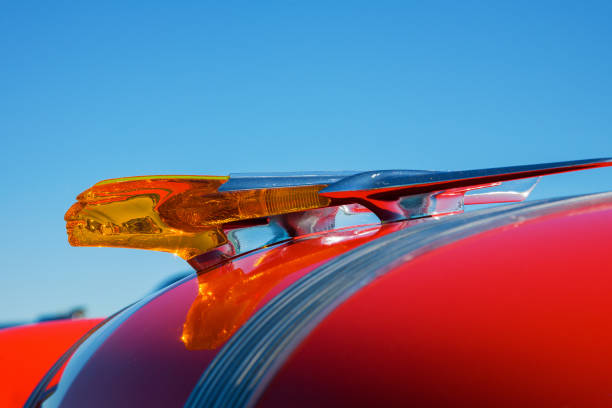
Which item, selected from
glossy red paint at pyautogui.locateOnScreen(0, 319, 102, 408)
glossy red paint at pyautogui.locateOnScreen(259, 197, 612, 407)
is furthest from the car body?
glossy red paint at pyautogui.locateOnScreen(0, 319, 102, 408)

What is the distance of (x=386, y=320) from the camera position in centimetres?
74

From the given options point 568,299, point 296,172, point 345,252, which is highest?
point 296,172

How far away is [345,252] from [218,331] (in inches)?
11.6

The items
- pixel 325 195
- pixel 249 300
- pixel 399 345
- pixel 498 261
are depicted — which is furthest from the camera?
pixel 325 195

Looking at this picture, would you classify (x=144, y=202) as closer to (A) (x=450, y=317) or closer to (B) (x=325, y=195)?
(B) (x=325, y=195)

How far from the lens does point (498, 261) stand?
32.4 inches

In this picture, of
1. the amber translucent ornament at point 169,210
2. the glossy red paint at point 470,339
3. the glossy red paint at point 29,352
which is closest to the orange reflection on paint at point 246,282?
the amber translucent ornament at point 169,210

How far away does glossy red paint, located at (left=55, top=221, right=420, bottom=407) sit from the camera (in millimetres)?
849

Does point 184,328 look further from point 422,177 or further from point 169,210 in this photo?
point 422,177

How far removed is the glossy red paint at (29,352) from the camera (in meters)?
1.54

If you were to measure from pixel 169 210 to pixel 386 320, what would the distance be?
74cm

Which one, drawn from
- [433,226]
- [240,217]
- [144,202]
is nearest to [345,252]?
[433,226]

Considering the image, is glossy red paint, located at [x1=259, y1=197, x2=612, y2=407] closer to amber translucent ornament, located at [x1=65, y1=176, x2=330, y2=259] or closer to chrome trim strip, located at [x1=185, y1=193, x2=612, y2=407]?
chrome trim strip, located at [x1=185, y1=193, x2=612, y2=407]

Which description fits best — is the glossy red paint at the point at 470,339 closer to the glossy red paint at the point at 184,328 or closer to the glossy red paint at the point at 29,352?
the glossy red paint at the point at 184,328
